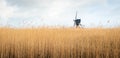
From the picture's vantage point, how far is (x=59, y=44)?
4637mm

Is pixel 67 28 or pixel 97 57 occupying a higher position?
pixel 67 28

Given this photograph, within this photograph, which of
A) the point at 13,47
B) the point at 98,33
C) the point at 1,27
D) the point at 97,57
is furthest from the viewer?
the point at 1,27

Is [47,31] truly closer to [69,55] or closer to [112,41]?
[69,55]

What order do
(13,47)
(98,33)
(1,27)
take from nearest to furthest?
1. (13,47)
2. (98,33)
3. (1,27)

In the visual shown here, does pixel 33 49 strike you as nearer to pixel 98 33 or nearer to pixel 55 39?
pixel 55 39

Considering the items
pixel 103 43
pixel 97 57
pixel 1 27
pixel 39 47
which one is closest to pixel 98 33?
pixel 103 43

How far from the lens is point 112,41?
15.2 ft

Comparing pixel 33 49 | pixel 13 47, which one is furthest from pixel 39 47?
pixel 13 47

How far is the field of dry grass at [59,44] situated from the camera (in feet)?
14.8

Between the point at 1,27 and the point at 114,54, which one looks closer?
the point at 114,54

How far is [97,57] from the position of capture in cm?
439

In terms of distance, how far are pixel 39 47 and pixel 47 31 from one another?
548 mm

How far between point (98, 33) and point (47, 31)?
94 cm

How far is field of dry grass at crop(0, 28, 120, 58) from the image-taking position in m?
4.50
